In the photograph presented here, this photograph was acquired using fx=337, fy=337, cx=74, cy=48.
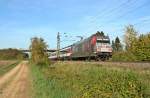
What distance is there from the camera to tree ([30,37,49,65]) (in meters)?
55.0

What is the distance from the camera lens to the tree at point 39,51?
2164 inches

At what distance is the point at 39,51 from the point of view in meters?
59.0

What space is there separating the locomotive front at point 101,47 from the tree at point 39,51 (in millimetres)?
11220

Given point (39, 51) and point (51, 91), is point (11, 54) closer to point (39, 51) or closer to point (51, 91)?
point (39, 51)

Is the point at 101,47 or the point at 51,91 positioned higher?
the point at 101,47

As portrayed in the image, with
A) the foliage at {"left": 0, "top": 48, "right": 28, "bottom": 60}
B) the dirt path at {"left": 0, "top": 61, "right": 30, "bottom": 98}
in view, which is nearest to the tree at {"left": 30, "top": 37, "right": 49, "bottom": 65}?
the dirt path at {"left": 0, "top": 61, "right": 30, "bottom": 98}

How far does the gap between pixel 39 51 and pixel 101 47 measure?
1760 centimetres

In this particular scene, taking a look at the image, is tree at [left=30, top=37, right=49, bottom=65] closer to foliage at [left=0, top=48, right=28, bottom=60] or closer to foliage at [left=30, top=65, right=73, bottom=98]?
foliage at [left=30, top=65, right=73, bottom=98]

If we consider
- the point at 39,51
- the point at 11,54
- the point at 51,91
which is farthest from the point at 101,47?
the point at 11,54

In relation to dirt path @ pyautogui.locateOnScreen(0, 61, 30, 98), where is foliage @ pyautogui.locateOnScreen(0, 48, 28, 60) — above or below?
above

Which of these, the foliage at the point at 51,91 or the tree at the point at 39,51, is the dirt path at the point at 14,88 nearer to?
the foliage at the point at 51,91

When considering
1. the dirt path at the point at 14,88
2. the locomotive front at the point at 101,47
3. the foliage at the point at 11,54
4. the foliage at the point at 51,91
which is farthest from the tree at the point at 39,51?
the foliage at the point at 11,54

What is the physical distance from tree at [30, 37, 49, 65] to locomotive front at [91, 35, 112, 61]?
11.2 metres

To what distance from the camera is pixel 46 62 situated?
53688 millimetres
